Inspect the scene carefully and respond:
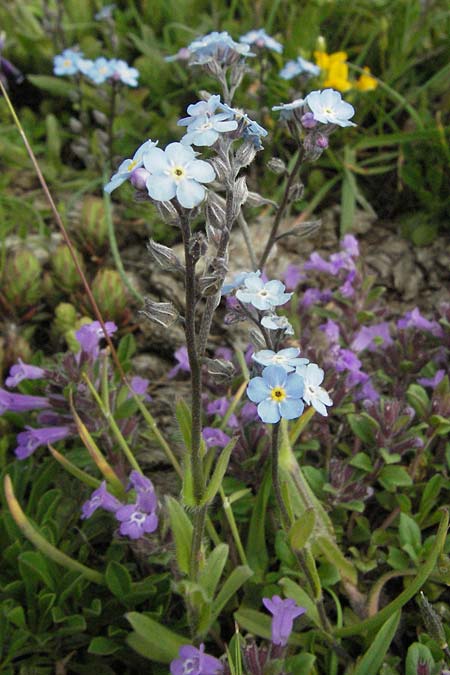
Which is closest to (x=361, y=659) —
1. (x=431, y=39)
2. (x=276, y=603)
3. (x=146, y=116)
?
(x=276, y=603)

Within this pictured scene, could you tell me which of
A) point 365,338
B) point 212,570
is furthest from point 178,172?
point 365,338

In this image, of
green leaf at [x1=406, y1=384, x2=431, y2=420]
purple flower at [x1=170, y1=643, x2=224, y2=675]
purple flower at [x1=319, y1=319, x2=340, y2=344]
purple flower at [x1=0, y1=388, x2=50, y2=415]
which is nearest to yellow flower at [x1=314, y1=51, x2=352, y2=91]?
purple flower at [x1=319, y1=319, x2=340, y2=344]

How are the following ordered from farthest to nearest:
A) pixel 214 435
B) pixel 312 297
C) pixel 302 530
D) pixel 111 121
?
pixel 111 121
pixel 312 297
pixel 214 435
pixel 302 530

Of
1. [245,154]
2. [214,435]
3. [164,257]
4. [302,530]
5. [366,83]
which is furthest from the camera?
[366,83]

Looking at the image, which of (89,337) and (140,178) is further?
(89,337)

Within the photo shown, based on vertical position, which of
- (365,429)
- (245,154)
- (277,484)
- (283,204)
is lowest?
(365,429)

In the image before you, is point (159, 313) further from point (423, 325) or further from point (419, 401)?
point (423, 325)

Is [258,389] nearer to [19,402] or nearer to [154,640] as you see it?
[154,640]

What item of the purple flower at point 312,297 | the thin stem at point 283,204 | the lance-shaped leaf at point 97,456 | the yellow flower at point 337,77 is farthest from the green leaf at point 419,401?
the yellow flower at point 337,77

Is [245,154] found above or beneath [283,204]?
above
